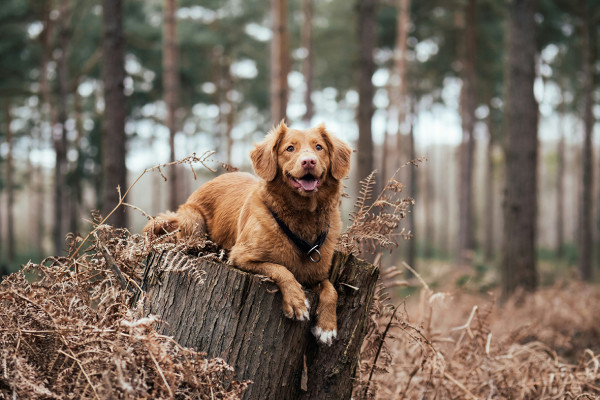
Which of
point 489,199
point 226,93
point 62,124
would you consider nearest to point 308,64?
point 62,124

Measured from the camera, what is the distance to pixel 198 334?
3.01 metres

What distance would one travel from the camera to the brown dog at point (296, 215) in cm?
322

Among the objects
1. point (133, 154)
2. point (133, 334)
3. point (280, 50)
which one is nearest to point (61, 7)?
point (280, 50)

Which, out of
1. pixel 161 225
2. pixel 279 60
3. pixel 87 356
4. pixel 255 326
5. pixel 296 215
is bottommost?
pixel 87 356

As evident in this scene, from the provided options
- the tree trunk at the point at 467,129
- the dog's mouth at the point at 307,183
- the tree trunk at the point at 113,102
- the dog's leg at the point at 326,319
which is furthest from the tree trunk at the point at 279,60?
the tree trunk at the point at 467,129

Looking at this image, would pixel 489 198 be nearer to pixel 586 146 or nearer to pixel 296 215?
pixel 586 146

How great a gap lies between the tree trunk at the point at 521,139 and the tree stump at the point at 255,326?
739 cm

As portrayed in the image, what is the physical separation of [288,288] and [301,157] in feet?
2.82

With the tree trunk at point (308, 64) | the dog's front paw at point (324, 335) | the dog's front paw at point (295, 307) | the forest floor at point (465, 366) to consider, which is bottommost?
the forest floor at point (465, 366)

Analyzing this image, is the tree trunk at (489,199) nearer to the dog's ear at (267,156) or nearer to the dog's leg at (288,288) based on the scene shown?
the dog's ear at (267,156)

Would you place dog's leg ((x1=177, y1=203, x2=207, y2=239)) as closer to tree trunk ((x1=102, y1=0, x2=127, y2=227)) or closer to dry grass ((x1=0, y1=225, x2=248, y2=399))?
dry grass ((x1=0, y1=225, x2=248, y2=399))

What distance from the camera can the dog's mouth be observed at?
3.27m

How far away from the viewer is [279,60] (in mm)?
13109

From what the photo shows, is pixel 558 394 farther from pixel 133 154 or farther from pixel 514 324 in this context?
pixel 133 154
